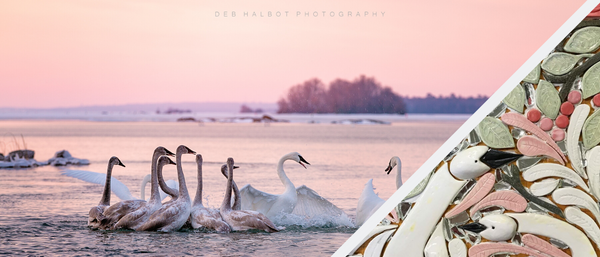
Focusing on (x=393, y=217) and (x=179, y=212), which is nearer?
(x=393, y=217)

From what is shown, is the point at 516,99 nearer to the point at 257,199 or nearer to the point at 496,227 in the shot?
the point at 496,227

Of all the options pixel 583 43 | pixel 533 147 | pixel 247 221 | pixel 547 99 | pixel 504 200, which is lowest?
pixel 247 221

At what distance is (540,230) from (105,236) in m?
5.19

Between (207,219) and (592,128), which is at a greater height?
(592,128)

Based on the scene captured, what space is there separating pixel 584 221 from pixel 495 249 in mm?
203

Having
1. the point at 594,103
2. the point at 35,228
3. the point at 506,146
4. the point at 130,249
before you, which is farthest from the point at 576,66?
the point at 35,228

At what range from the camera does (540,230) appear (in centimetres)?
120

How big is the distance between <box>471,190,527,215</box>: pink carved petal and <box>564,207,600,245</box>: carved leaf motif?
0.11 m

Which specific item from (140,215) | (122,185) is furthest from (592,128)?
(122,185)

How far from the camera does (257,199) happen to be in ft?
23.1

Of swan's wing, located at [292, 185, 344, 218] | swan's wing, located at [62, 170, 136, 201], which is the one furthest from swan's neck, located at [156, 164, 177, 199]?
swan's wing, located at [292, 185, 344, 218]

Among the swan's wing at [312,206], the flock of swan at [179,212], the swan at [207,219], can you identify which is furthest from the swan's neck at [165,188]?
the swan's wing at [312,206]

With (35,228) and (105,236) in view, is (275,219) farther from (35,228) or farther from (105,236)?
(35,228)

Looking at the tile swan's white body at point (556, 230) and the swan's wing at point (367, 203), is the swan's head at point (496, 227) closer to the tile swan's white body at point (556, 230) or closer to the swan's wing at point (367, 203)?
the tile swan's white body at point (556, 230)
